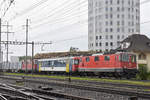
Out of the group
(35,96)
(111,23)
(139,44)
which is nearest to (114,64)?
(35,96)

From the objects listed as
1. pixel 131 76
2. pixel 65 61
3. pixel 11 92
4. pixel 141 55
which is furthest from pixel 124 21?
pixel 11 92

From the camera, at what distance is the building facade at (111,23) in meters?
97.4

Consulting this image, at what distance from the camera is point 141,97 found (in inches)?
585

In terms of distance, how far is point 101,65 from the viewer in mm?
31609

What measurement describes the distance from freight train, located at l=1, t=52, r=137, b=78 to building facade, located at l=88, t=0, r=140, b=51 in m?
57.3

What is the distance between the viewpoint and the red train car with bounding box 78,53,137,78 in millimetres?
29562

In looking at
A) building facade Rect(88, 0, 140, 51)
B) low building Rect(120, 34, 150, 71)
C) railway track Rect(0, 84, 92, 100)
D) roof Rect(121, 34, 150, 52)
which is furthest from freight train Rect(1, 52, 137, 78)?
building facade Rect(88, 0, 140, 51)

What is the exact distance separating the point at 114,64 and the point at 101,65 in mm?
2242

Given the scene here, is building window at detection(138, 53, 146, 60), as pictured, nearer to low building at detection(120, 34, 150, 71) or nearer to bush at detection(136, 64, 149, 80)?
low building at detection(120, 34, 150, 71)

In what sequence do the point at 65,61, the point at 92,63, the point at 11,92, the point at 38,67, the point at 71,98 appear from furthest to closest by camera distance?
the point at 38,67 → the point at 65,61 → the point at 92,63 → the point at 11,92 → the point at 71,98

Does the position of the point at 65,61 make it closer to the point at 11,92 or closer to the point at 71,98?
the point at 11,92

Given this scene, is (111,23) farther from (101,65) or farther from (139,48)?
(101,65)

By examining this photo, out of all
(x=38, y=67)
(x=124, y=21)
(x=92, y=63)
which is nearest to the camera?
(x=92, y=63)

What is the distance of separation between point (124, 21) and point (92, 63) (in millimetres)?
67546
